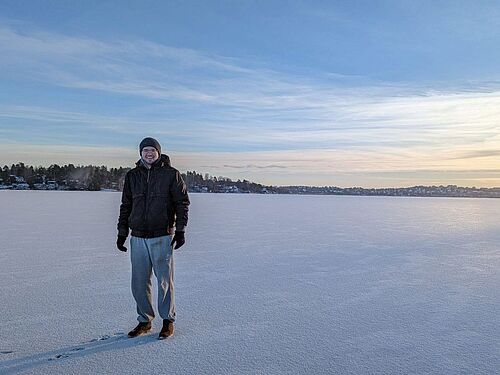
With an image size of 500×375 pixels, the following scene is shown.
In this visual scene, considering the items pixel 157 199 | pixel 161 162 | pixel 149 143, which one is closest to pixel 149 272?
pixel 157 199

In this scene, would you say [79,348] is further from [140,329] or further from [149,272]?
[149,272]

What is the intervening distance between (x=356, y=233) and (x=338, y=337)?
26.4ft

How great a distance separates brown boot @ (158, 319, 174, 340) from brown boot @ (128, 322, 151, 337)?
0.15 m

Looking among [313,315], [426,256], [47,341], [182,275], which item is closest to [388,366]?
[313,315]

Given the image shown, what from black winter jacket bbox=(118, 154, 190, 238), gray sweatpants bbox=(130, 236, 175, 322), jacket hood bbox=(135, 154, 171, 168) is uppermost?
jacket hood bbox=(135, 154, 171, 168)

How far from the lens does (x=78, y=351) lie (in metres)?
3.07

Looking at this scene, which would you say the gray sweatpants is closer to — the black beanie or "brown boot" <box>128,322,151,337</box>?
"brown boot" <box>128,322,151,337</box>

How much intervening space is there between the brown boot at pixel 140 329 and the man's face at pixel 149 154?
4.35ft

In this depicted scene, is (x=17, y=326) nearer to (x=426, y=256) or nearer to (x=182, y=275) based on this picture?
(x=182, y=275)

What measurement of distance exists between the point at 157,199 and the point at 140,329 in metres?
1.06

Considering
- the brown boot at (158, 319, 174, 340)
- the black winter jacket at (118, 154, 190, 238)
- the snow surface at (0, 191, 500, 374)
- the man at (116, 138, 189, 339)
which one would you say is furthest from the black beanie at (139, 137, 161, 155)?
the snow surface at (0, 191, 500, 374)

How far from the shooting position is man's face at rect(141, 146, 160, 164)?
11.2 ft

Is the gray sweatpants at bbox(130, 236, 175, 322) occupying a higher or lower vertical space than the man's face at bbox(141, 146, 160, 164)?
lower

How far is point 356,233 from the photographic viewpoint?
36.8 ft
